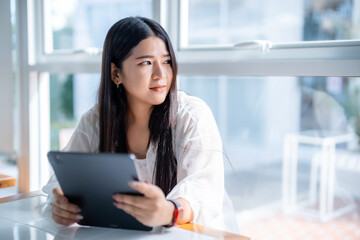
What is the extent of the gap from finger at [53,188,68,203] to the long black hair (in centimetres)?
45

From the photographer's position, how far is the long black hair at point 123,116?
1.51 metres

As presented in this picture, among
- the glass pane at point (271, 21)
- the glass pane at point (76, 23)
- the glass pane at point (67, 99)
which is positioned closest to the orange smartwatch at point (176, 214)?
the glass pane at point (271, 21)

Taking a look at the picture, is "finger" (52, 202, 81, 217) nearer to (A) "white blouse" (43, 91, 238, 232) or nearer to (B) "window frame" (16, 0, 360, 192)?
(A) "white blouse" (43, 91, 238, 232)

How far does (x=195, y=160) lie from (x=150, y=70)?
37 cm

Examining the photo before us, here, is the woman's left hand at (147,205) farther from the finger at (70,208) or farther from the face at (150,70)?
the face at (150,70)

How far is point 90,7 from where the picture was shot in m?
2.69

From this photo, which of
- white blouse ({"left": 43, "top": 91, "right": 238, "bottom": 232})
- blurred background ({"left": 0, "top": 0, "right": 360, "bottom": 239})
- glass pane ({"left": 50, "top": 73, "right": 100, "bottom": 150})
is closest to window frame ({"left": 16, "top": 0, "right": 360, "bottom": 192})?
blurred background ({"left": 0, "top": 0, "right": 360, "bottom": 239})

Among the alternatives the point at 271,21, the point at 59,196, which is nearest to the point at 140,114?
the point at 59,196

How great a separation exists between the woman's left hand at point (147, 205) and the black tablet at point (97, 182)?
2cm

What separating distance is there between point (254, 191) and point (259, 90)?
95cm

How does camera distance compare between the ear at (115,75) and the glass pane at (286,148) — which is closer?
the ear at (115,75)

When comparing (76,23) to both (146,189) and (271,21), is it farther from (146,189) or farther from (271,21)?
(146,189)

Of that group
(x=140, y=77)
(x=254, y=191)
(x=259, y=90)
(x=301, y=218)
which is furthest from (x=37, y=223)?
(x=301, y=218)

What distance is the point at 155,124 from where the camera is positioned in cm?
158
